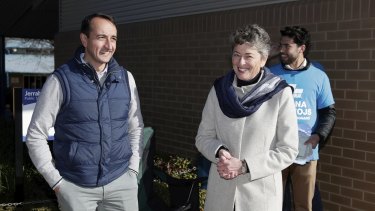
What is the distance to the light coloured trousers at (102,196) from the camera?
312cm

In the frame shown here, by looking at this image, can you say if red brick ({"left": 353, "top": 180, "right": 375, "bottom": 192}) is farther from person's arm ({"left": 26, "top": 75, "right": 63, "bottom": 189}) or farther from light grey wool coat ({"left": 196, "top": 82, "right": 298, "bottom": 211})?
person's arm ({"left": 26, "top": 75, "right": 63, "bottom": 189})

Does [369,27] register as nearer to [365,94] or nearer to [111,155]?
[365,94]

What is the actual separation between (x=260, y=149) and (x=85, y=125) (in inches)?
44.9

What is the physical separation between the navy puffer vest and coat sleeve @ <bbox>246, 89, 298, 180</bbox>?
3.19 ft

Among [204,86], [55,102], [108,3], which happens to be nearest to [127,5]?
[108,3]

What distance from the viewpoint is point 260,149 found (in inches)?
112

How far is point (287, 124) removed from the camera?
2.83 metres

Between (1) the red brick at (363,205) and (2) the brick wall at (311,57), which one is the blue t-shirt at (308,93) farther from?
(1) the red brick at (363,205)

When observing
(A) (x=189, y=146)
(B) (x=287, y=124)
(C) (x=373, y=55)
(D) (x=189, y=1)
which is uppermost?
(D) (x=189, y=1)

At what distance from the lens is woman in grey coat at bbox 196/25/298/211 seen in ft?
9.20

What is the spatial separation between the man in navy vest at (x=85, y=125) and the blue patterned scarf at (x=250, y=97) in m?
0.78

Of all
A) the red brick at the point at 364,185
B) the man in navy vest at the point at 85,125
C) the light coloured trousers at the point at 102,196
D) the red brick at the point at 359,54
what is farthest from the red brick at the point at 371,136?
the man in navy vest at the point at 85,125

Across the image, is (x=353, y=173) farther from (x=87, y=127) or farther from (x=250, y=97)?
(x=87, y=127)

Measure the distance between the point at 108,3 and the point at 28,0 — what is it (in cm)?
567
